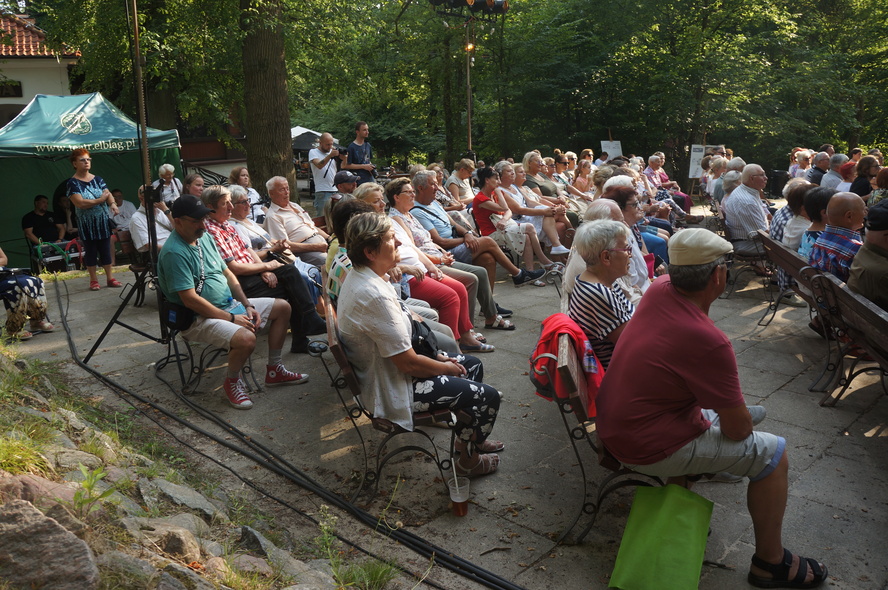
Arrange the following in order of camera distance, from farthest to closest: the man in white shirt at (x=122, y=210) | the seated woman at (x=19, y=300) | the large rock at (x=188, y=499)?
the man in white shirt at (x=122, y=210) < the seated woman at (x=19, y=300) < the large rock at (x=188, y=499)

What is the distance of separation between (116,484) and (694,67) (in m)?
21.8

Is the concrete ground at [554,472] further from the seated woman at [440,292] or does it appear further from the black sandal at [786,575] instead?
the seated woman at [440,292]

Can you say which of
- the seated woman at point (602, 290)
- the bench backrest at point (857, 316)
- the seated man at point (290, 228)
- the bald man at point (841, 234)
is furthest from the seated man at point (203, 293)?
the bald man at point (841, 234)

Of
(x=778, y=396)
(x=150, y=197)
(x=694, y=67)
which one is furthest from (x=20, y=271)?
(x=694, y=67)

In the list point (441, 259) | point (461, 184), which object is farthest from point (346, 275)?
point (461, 184)

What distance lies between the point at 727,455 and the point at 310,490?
6.83 ft

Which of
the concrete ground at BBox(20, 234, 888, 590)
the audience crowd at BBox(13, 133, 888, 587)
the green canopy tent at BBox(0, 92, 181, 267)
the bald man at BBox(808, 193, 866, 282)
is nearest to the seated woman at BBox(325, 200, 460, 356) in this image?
the audience crowd at BBox(13, 133, 888, 587)

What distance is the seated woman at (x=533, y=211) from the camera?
8930mm

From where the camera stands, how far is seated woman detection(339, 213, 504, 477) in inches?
139

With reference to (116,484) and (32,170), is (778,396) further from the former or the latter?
(32,170)

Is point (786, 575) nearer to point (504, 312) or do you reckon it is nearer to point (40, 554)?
point (40, 554)

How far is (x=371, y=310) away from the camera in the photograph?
351 cm

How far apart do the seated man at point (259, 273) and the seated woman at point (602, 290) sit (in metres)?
2.69

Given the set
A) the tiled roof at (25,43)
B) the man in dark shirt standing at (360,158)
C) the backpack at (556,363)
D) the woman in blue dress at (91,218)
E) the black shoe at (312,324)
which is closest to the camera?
the backpack at (556,363)
